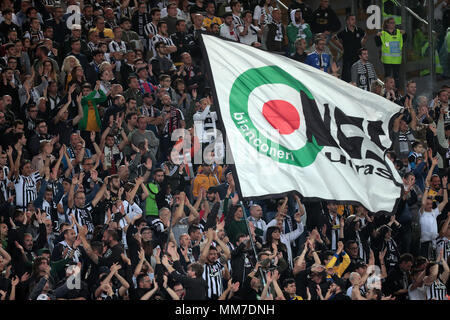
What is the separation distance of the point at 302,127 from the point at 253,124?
0.58 meters

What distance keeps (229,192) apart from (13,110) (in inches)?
154

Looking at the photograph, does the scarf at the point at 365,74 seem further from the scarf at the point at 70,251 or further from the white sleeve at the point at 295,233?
the scarf at the point at 70,251

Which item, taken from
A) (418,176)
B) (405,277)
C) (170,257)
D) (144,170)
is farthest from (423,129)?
(170,257)

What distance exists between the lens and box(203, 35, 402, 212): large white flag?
36.8 feet

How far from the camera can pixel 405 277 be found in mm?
16547

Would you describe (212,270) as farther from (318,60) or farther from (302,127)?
(318,60)

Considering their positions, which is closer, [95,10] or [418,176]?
[418,176]

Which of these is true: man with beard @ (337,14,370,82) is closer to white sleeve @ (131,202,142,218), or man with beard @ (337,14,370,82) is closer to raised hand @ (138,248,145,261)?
white sleeve @ (131,202,142,218)

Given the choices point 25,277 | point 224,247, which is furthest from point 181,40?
point 25,277

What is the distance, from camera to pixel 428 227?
17.5 m

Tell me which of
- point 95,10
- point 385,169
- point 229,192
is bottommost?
point 229,192

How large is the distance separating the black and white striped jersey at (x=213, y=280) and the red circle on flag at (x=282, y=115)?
374 centimetres
